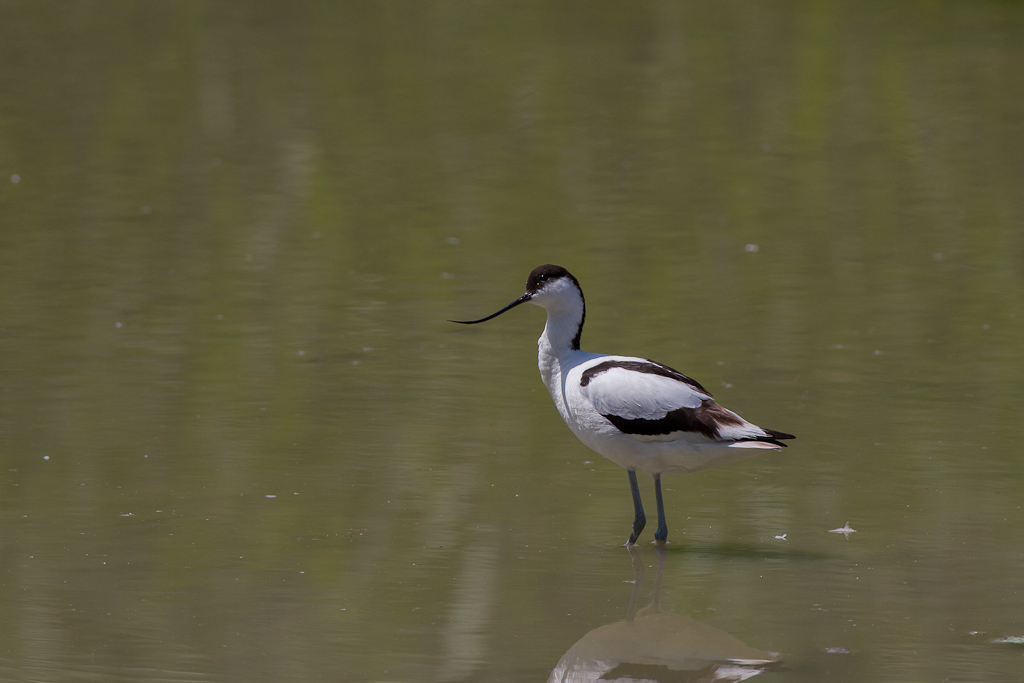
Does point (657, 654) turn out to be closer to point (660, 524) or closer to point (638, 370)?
point (660, 524)

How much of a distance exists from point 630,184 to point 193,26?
10.1 m

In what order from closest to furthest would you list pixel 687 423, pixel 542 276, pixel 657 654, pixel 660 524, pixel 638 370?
pixel 657 654, pixel 687 423, pixel 660 524, pixel 638 370, pixel 542 276

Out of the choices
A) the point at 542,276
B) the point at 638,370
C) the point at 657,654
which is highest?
the point at 542,276

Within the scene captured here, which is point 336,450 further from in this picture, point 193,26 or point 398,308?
point 193,26

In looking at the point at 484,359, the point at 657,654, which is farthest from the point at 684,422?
the point at 484,359

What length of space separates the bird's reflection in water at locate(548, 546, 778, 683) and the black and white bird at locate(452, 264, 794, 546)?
73 centimetres

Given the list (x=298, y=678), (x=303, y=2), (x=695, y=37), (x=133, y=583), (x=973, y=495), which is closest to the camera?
(x=298, y=678)

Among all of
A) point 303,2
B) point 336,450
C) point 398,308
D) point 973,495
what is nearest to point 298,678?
point 336,450

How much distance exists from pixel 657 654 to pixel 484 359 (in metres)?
4.04

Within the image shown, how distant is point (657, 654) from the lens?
5523mm

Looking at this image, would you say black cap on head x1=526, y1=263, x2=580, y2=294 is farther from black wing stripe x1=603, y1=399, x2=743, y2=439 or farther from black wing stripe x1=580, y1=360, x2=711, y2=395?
black wing stripe x1=603, y1=399, x2=743, y2=439

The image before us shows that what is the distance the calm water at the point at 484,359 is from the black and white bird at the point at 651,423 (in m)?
0.37

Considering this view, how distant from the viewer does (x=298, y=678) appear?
519cm

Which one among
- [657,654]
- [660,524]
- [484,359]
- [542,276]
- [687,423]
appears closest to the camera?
[657,654]
